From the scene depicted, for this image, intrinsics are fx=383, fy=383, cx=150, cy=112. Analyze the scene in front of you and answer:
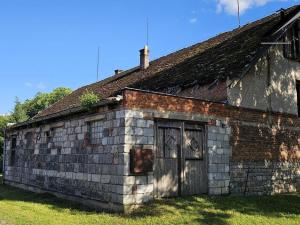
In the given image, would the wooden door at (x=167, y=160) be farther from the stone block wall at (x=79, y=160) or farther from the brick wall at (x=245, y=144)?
the stone block wall at (x=79, y=160)

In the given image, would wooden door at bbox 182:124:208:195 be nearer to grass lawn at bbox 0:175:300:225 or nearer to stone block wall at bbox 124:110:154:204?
grass lawn at bbox 0:175:300:225

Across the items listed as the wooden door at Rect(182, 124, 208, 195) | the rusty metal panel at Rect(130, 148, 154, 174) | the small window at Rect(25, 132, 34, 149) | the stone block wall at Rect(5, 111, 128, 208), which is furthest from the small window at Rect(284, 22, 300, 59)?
the small window at Rect(25, 132, 34, 149)

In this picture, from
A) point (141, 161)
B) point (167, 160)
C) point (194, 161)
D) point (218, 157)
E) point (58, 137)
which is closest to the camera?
point (141, 161)

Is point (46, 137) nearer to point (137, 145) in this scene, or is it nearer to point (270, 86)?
point (137, 145)

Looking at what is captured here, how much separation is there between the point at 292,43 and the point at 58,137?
10.6m

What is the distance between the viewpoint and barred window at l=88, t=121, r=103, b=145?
1225cm

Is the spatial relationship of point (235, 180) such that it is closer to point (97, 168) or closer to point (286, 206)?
point (286, 206)

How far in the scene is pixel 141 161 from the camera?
11.0 metres

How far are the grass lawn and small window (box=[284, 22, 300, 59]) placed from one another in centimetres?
649

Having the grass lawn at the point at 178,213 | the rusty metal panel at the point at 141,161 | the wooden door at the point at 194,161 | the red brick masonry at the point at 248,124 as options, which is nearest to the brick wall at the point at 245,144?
the red brick masonry at the point at 248,124

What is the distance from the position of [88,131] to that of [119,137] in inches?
83.2

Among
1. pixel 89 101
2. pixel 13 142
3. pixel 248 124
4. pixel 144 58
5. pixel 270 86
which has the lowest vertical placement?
pixel 13 142

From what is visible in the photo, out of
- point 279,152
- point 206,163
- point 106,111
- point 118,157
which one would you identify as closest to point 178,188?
point 206,163

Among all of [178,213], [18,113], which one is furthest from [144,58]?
[18,113]
